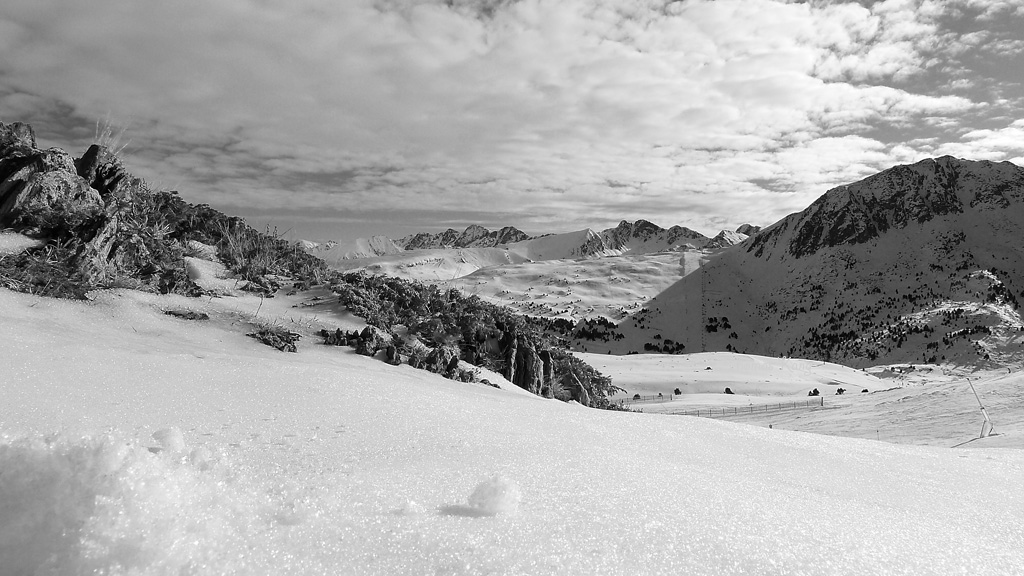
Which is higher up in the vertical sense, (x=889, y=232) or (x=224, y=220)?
(x=889, y=232)

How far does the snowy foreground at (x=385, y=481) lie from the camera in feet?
3.86

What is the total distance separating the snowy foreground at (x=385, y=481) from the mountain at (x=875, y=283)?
260ft

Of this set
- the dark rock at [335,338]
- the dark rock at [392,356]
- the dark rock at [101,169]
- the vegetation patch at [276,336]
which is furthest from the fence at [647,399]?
the dark rock at [101,169]

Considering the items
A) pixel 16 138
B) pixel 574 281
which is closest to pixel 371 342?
pixel 16 138

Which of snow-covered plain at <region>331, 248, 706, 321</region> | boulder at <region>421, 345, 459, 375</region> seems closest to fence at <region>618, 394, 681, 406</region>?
boulder at <region>421, 345, 459, 375</region>

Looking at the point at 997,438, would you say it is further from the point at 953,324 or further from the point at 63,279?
the point at 953,324

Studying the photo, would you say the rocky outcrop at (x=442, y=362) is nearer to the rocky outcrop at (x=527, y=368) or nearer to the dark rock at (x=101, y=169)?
the rocky outcrop at (x=527, y=368)

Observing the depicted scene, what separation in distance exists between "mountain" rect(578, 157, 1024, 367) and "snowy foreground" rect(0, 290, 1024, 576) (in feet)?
260

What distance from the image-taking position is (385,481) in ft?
6.60

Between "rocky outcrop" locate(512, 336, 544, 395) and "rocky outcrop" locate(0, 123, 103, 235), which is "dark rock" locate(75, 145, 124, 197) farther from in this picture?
"rocky outcrop" locate(512, 336, 544, 395)

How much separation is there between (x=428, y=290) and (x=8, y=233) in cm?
447

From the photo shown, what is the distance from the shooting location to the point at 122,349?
3.53 m

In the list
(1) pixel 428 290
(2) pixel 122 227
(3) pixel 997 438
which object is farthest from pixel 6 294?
(3) pixel 997 438

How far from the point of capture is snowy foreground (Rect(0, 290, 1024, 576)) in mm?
1178
